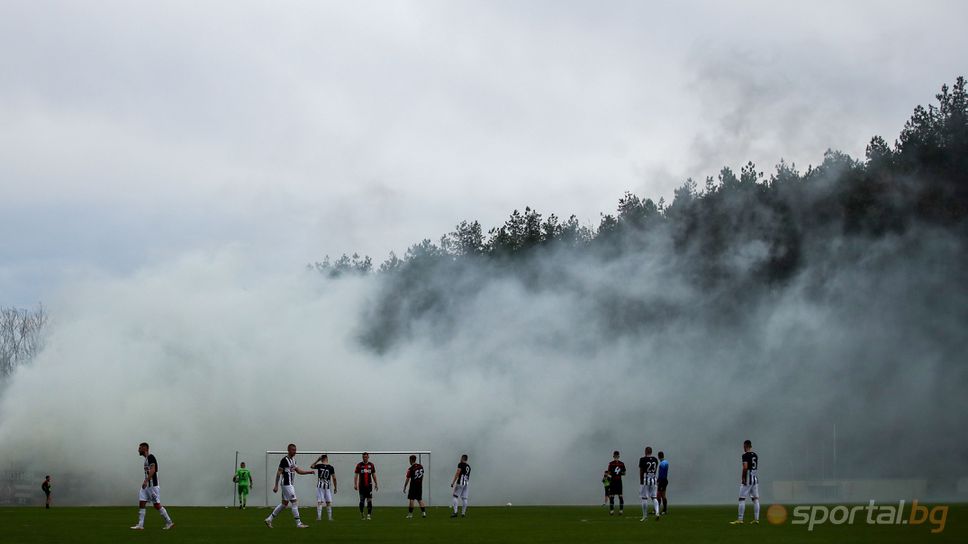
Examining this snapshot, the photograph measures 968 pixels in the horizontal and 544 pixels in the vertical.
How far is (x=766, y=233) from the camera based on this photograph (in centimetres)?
7162

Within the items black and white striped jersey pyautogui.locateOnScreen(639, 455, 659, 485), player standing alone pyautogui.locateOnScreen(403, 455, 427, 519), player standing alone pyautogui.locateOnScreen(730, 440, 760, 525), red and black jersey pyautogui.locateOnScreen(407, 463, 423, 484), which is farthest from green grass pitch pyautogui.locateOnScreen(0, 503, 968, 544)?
red and black jersey pyautogui.locateOnScreen(407, 463, 423, 484)

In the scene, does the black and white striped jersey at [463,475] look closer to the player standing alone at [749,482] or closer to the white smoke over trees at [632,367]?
the player standing alone at [749,482]

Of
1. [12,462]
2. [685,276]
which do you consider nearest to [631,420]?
[685,276]

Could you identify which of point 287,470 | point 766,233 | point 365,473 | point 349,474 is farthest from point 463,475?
point 766,233

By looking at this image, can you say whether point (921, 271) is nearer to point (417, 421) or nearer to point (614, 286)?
point (614, 286)

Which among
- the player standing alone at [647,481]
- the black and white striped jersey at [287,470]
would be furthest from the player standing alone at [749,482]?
the black and white striped jersey at [287,470]

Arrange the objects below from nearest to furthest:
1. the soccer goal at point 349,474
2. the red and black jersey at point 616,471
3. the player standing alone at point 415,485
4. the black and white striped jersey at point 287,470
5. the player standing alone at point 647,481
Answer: the black and white striped jersey at point 287,470 → the player standing alone at point 647,481 → the red and black jersey at point 616,471 → the player standing alone at point 415,485 → the soccer goal at point 349,474

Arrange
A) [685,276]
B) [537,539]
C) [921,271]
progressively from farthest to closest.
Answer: [685,276], [921,271], [537,539]

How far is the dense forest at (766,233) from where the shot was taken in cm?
6838

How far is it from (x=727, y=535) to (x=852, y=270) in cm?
4626

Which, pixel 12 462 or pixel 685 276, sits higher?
pixel 685 276

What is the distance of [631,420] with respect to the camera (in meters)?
72.8

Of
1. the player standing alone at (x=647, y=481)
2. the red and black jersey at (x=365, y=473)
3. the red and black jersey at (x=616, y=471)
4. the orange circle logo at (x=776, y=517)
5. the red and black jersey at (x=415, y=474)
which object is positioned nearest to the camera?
the orange circle logo at (x=776, y=517)

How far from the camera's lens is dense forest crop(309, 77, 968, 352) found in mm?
68375
